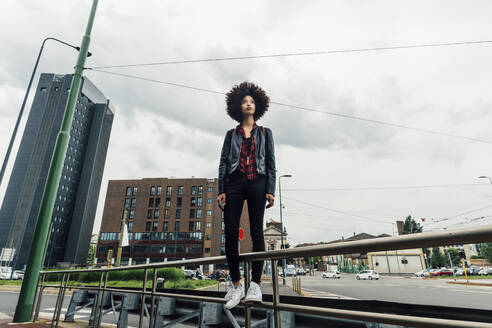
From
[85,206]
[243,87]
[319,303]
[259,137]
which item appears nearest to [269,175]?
[259,137]

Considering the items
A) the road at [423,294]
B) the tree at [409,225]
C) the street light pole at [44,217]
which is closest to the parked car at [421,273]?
the road at [423,294]

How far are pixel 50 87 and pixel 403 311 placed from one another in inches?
4449

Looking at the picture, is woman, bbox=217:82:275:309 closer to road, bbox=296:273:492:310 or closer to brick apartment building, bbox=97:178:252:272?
road, bbox=296:273:492:310

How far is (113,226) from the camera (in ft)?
210

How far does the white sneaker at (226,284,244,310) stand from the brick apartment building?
197 feet

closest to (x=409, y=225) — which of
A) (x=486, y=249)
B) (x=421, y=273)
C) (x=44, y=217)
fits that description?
(x=421, y=273)

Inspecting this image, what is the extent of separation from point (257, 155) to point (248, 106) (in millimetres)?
608

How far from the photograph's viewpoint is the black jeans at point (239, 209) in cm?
226

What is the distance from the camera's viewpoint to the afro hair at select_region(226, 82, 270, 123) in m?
2.96

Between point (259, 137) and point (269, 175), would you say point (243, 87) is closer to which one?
point (259, 137)

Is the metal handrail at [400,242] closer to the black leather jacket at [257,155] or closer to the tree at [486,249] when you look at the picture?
the tree at [486,249]

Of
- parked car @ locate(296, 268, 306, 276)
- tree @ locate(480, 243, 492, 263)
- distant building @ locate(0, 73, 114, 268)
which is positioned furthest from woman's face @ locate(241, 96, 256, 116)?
distant building @ locate(0, 73, 114, 268)

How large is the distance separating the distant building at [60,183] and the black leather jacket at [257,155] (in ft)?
308

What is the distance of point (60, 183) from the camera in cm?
7888
